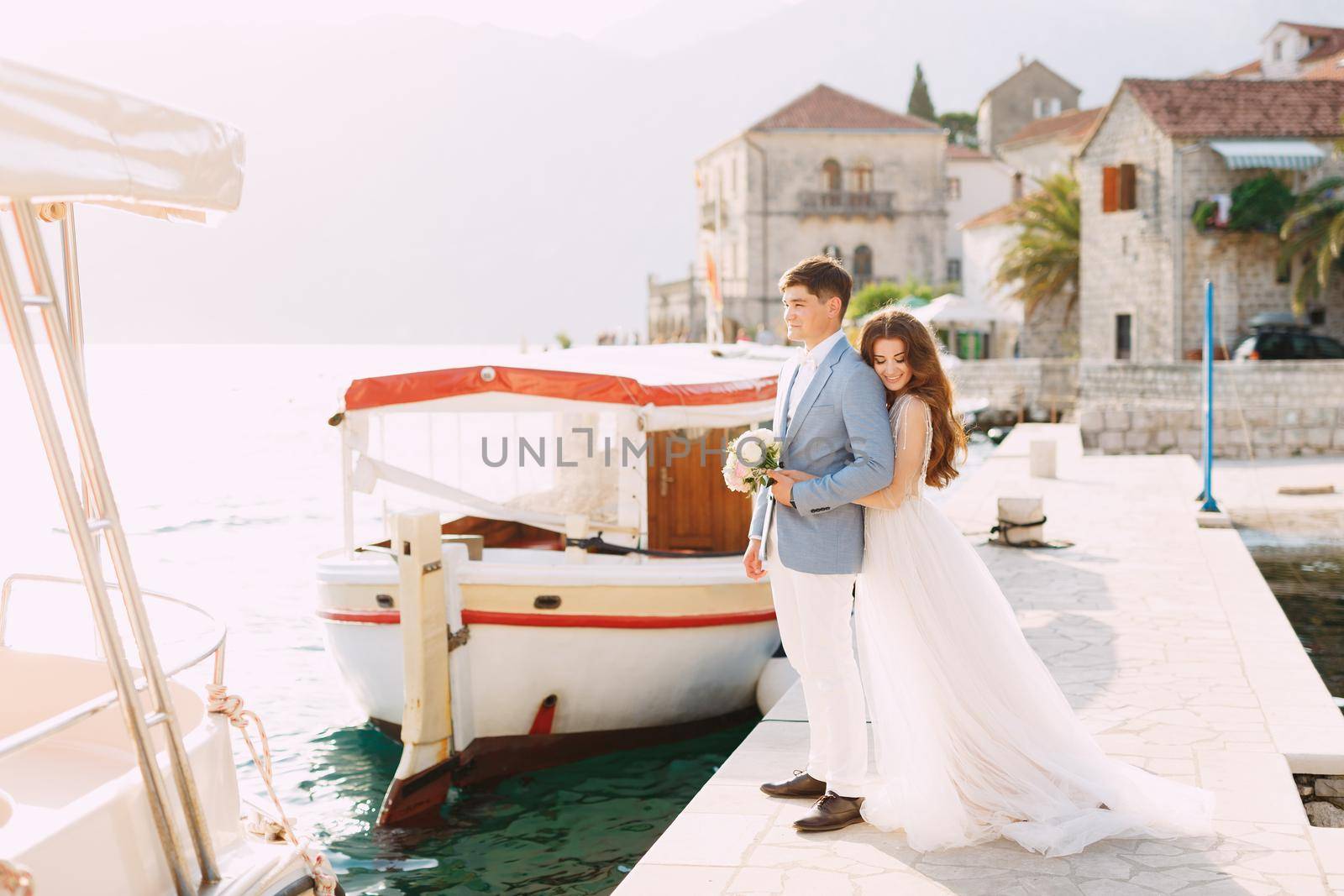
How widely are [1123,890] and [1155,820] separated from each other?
575 mm

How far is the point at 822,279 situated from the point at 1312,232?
33.4 m

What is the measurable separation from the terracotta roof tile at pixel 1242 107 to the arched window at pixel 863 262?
20319 mm

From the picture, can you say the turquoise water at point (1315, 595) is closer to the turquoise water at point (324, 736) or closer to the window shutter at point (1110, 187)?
the turquoise water at point (324, 736)

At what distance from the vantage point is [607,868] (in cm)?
696

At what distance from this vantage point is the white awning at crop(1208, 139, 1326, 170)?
3350 cm

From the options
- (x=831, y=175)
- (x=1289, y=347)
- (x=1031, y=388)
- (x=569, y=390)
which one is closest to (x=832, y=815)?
(x=569, y=390)

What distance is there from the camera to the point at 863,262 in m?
55.8

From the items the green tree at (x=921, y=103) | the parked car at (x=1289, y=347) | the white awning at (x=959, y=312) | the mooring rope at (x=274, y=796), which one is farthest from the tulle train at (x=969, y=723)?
the green tree at (x=921, y=103)

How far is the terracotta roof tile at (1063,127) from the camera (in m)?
52.8

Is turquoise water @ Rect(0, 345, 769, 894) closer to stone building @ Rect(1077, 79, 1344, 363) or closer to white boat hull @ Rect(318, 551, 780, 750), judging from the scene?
white boat hull @ Rect(318, 551, 780, 750)

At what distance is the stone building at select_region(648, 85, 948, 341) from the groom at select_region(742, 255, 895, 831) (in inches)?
1899

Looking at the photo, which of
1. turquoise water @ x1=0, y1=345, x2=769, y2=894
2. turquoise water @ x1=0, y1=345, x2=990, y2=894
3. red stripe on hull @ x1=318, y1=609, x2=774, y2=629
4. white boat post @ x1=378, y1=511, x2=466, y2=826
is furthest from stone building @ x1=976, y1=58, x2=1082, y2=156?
white boat post @ x1=378, y1=511, x2=466, y2=826

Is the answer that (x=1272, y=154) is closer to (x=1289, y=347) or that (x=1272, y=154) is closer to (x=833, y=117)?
(x=1289, y=347)

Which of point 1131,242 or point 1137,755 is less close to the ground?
point 1131,242
